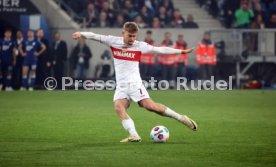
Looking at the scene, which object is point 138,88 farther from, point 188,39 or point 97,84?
point 188,39

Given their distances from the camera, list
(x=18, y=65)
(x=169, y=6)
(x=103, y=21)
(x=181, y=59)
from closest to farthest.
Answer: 1. (x=18, y=65)
2. (x=181, y=59)
3. (x=103, y=21)
4. (x=169, y=6)

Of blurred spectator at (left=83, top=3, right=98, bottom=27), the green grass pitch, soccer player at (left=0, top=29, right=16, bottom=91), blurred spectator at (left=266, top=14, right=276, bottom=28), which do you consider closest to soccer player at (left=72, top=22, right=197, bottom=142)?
the green grass pitch

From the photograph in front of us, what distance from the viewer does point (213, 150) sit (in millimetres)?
12969

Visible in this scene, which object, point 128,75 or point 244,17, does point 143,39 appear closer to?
point 244,17

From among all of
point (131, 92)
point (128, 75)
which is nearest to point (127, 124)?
point (131, 92)

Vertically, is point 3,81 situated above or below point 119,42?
below

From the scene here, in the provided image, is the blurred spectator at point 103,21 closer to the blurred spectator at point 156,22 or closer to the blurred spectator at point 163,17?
the blurred spectator at point 156,22

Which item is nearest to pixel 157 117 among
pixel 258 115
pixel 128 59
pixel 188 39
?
Answer: pixel 258 115

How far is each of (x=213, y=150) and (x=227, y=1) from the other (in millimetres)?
24708

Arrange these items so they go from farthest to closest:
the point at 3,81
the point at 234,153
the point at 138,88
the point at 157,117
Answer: the point at 3,81
the point at 157,117
the point at 138,88
the point at 234,153

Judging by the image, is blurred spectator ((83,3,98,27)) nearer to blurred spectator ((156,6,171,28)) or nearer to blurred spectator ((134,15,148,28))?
blurred spectator ((134,15,148,28))

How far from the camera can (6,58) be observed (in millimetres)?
32500

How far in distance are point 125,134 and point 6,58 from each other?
17.6 m

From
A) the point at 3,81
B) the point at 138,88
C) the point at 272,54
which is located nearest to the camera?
the point at 138,88
